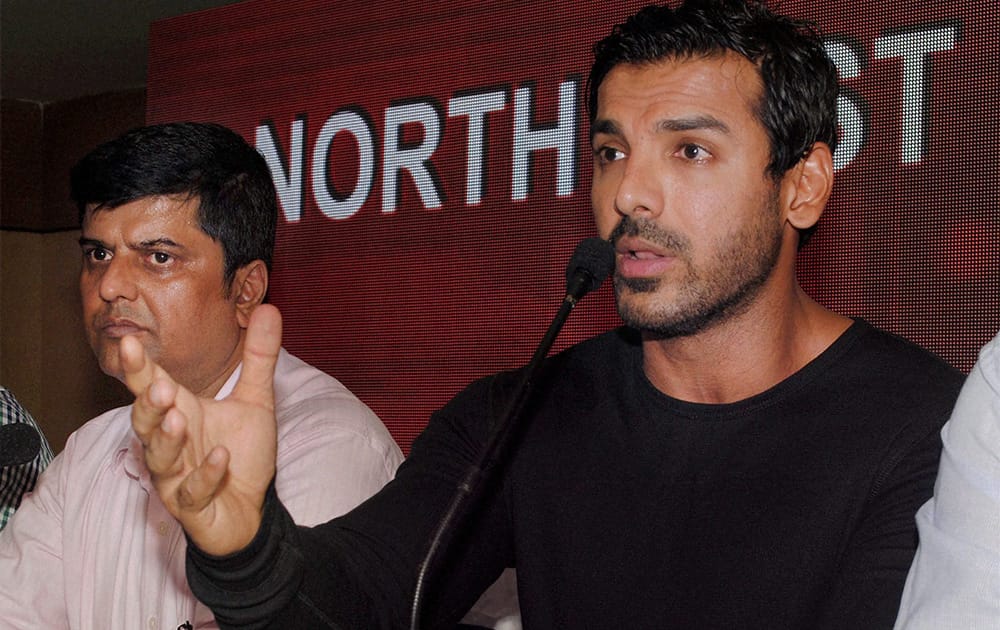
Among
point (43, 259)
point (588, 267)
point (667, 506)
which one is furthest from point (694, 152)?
point (43, 259)

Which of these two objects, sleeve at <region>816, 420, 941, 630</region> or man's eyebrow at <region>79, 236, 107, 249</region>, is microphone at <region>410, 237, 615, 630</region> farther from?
man's eyebrow at <region>79, 236, 107, 249</region>

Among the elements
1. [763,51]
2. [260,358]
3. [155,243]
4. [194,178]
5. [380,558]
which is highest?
[763,51]

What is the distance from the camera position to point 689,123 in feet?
4.91

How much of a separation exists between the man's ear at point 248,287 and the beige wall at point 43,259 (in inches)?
156

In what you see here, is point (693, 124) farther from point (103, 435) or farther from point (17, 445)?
point (103, 435)

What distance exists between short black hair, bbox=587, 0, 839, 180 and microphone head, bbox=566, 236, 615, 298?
363 millimetres

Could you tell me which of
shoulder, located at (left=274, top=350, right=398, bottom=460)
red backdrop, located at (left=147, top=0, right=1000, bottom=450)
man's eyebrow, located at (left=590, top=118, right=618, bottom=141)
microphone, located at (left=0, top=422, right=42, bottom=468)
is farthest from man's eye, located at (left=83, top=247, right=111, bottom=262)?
red backdrop, located at (left=147, top=0, right=1000, bottom=450)

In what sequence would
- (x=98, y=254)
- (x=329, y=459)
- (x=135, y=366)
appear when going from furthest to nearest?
(x=98, y=254) < (x=329, y=459) < (x=135, y=366)

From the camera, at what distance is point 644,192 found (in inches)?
57.9

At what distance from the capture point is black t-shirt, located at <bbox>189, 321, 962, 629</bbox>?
131 centimetres

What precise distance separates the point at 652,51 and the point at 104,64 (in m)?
4.29

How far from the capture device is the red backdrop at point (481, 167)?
2389 millimetres

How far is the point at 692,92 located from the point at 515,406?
23.3 inches

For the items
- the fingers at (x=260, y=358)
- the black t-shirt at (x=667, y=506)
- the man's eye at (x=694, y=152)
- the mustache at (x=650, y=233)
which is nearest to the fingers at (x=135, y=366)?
the fingers at (x=260, y=358)
